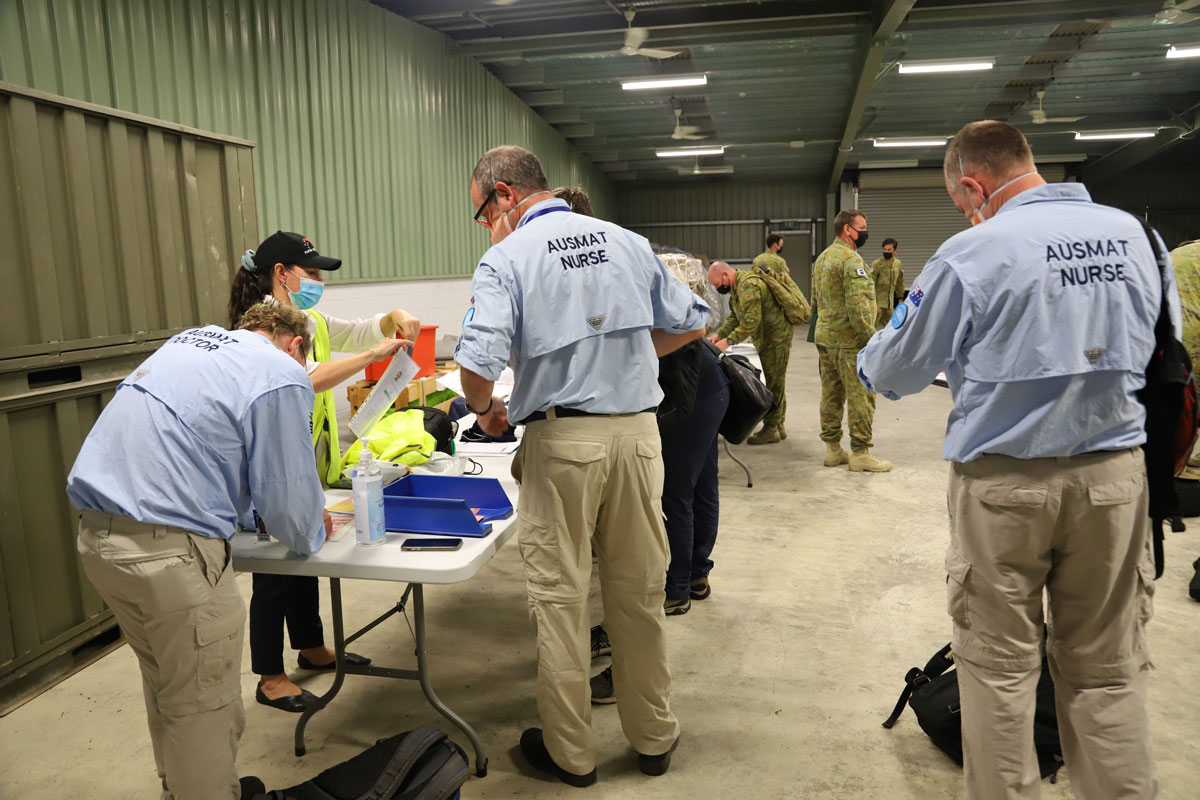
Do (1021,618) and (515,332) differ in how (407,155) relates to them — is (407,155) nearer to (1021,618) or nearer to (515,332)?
(515,332)

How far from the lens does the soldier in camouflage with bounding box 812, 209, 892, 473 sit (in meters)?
5.53

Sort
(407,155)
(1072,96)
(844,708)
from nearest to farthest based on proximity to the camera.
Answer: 1. (844,708)
2. (407,155)
3. (1072,96)

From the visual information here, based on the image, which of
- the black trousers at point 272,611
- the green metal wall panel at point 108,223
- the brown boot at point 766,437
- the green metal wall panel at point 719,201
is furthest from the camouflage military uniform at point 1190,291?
the green metal wall panel at point 719,201

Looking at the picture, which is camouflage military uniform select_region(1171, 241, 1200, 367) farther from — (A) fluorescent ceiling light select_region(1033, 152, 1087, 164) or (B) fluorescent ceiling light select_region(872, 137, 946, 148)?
(A) fluorescent ceiling light select_region(1033, 152, 1087, 164)

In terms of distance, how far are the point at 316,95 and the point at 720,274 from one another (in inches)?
130

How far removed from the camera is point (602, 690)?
288cm

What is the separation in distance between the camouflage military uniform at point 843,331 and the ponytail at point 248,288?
4.05 m

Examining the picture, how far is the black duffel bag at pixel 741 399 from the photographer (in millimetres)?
3523

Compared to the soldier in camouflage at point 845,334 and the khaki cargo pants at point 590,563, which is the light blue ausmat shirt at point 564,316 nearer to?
the khaki cargo pants at point 590,563

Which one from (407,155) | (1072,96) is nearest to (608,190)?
(1072,96)

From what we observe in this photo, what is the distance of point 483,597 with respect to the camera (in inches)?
149

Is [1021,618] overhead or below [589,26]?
below

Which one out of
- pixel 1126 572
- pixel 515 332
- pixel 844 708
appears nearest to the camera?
pixel 1126 572

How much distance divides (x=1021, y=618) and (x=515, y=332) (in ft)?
4.62
